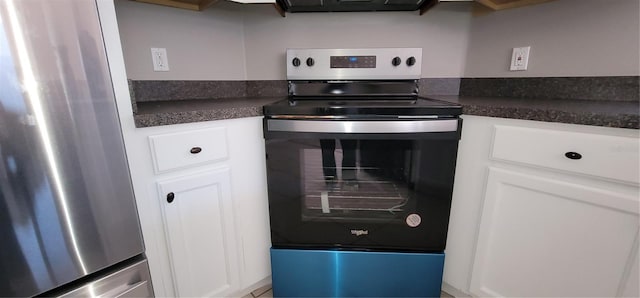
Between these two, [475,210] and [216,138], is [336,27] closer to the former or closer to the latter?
[216,138]

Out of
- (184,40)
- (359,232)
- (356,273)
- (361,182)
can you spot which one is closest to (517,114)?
(361,182)

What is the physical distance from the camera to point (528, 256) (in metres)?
0.96

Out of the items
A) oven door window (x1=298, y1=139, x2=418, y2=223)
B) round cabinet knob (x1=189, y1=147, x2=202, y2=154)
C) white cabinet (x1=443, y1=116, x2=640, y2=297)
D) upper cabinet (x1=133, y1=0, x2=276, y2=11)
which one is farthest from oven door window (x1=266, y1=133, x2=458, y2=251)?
upper cabinet (x1=133, y1=0, x2=276, y2=11)

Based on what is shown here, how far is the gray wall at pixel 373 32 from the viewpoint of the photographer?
1.45m

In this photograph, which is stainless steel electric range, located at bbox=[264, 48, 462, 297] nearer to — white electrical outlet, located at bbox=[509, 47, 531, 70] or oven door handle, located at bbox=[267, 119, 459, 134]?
oven door handle, located at bbox=[267, 119, 459, 134]

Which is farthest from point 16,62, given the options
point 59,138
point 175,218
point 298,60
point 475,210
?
→ point 475,210

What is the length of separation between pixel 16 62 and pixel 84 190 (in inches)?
12.7

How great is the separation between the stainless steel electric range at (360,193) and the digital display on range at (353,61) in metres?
0.22

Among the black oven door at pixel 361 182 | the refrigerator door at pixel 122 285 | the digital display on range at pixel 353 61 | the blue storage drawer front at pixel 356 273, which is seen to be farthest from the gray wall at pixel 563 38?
the refrigerator door at pixel 122 285

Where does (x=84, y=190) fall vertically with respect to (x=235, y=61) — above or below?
below

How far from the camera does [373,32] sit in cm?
148

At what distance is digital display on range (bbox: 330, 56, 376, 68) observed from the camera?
1323 mm

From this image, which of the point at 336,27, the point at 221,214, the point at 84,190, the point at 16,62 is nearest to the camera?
the point at 16,62

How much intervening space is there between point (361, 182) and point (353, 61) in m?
0.62
